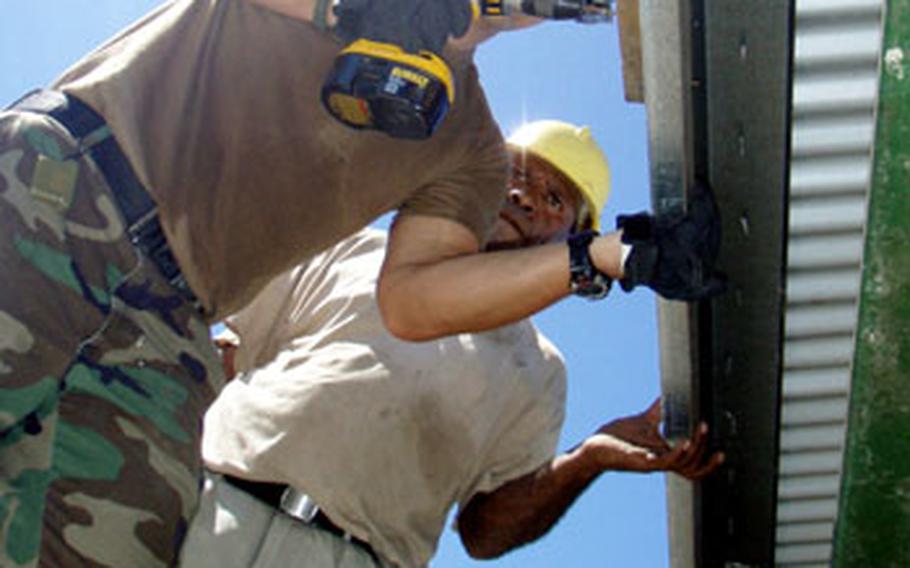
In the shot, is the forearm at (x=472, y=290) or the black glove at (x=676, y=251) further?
the forearm at (x=472, y=290)

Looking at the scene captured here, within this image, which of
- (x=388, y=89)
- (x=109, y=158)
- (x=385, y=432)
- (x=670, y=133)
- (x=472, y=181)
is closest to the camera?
(x=109, y=158)

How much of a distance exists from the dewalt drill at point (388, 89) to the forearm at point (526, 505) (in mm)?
1984

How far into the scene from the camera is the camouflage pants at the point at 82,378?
222 centimetres

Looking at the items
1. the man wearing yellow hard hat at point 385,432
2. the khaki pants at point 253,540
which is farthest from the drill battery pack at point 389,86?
the khaki pants at point 253,540

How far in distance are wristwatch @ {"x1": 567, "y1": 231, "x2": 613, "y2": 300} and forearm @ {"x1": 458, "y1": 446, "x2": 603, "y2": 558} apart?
157 cm

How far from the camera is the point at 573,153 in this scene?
16.2 ft

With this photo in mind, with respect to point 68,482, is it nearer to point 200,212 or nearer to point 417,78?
point 200,212

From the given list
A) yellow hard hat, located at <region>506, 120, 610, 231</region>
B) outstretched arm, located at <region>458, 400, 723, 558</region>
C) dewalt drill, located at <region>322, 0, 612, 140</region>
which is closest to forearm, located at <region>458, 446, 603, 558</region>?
outstretched arm, located at <region>458, 400, 723, 558</region>

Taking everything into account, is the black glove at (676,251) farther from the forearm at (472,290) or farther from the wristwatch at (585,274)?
the forearm at (472,290)

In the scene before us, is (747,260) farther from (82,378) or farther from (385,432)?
(82,378)

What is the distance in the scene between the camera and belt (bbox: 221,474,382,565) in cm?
367

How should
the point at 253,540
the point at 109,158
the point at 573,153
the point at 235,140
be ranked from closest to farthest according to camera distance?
the point at 109,158, the point at 235,140, the point at 253,540, the point at 573,153

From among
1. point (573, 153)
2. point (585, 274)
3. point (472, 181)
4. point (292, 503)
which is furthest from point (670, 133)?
point (573, 153)

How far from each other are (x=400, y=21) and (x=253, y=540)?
5.82 ft
